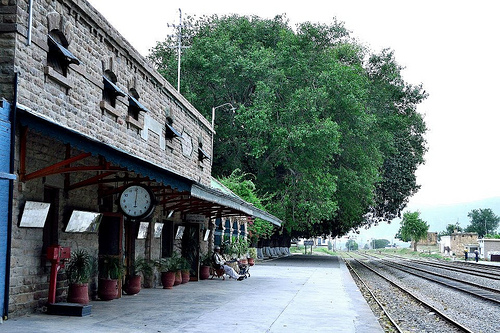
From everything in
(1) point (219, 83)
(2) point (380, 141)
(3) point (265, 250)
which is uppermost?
(1) point (219, 83)

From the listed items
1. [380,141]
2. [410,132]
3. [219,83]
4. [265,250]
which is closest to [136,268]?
[219,83]

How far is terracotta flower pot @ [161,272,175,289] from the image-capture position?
16.8m

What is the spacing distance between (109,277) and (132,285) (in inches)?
56.4

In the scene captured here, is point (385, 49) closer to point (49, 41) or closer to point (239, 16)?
point (239, 16)

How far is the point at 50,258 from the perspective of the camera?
10.5m

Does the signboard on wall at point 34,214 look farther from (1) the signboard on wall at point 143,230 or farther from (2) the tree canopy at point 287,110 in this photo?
(2) the tree canopy at point 287,110

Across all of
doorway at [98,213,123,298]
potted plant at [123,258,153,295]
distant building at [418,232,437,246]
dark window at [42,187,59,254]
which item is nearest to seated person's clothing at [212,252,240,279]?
potted plant at [123,258,153,295]

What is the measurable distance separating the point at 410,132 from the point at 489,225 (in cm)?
10637

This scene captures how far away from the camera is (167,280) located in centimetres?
1680

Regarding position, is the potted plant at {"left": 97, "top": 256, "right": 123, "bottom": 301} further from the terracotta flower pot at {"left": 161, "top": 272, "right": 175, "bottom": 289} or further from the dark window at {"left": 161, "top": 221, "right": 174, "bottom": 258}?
the dark window at {"left": 161, "top": 221, "right": 174, "bottom": 258}

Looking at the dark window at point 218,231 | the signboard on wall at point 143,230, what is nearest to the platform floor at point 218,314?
the signboard on wall at point 143,230

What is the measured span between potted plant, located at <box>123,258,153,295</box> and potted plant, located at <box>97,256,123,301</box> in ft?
4.12

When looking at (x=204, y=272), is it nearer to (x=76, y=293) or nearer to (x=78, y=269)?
(x=78, y=269)

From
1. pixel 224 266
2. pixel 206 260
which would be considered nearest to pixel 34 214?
pixel 224 266
